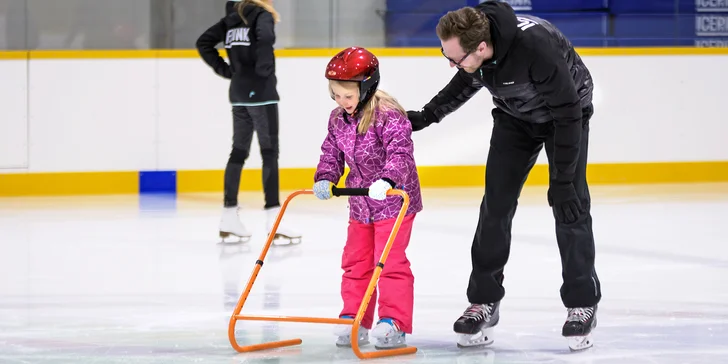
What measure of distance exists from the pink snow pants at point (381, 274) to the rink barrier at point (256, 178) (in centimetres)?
562

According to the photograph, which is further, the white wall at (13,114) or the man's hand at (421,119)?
the white wall at (13,114)

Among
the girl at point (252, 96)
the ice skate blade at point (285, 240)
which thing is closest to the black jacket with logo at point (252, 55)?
the girl at point (252, 96)

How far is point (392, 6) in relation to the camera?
9695mm

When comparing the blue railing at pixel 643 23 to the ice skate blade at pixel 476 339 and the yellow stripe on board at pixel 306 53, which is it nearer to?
the yellow stripe on board at pixel 306 53

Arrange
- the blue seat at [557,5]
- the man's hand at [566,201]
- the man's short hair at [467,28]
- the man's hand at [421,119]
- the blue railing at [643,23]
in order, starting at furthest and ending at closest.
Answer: the blue seat at [557,5] → the blue railing at [643,23] → the man's hand at [421,119] → the man's hand at [566,201] → the man's short hair at [467,28]

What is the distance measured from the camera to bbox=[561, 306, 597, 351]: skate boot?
3.50 m

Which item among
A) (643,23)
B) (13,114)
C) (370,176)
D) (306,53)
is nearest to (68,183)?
(13,114)

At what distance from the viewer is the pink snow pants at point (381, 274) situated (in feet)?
11.7

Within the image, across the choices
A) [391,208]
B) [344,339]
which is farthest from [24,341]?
[391,208]

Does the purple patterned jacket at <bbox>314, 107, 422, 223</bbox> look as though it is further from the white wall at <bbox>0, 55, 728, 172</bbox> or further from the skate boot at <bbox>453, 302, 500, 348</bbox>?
the white wall at <bbox>0, 55, 728, 172</bbox>

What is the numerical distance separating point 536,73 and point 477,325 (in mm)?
841

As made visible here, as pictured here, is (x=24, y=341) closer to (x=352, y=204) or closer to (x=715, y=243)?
(x=352, y=204)

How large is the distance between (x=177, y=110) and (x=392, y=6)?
2.01 metres

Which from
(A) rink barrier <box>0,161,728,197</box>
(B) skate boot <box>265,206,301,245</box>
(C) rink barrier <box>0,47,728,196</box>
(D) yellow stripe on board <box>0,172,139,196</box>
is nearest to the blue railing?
(C) rink barrier <box>0,47,728,196</box>
